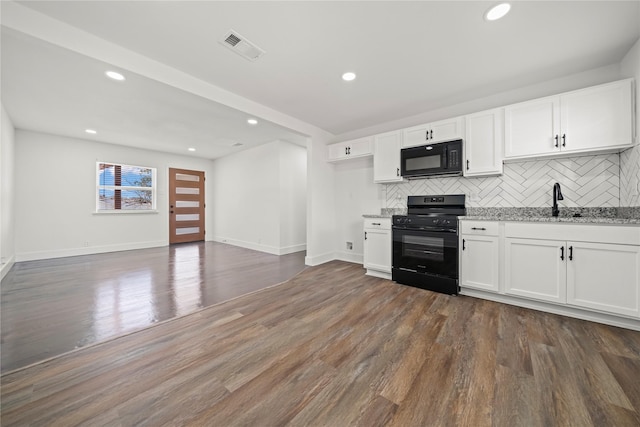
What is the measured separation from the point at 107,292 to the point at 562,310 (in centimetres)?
511

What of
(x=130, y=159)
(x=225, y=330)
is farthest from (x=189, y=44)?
(x=130, y=159)

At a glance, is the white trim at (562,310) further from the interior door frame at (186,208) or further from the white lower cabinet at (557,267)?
the interior door frame at (186,208)

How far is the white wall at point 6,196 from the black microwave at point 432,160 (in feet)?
19.1

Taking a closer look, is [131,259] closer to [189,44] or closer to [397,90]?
[189,44]

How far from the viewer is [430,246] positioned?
2.96 m

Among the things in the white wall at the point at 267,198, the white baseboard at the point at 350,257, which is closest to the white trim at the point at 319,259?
the white baseboard at the point at 350,257

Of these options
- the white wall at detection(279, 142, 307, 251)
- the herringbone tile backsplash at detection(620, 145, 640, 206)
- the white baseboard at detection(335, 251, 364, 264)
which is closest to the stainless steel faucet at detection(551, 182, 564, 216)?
the herringbone tile backsplash at detection(620, 145, 640, 206)

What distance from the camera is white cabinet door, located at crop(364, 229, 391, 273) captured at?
342 cm

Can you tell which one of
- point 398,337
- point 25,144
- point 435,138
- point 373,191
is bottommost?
point 398,337

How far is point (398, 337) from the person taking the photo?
1.90 metres

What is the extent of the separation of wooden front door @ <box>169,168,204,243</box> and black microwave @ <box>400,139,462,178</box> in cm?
622

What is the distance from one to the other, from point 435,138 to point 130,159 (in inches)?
274

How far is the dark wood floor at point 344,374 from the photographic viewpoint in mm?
1189

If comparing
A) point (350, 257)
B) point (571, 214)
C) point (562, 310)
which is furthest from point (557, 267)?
point (350, 257)
